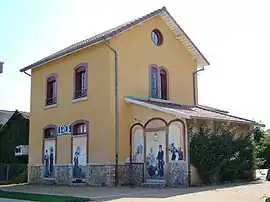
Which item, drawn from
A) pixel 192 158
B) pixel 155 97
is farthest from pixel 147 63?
pixel 192 158

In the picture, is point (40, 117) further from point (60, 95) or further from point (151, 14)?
point (151, 14)

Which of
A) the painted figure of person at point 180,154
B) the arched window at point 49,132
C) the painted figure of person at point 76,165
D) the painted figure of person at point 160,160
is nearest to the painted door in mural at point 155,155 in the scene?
the painted figure of person at point 160,160

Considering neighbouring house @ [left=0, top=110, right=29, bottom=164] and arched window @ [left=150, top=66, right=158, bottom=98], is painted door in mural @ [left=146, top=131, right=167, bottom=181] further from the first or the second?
neighbouring house @ [left=0, top=110, right=29, bottom=164]

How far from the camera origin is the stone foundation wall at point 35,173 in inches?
965

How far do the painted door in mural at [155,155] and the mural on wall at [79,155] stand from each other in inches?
136

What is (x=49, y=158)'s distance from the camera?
2398cm

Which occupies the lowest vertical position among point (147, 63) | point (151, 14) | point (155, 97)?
point (155, 97)

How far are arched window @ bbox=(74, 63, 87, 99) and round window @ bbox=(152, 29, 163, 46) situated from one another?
4082 millimetres

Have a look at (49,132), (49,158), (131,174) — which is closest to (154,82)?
(131,174)

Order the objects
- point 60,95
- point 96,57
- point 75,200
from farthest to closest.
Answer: point 60,95
point 96,57
point 75,200

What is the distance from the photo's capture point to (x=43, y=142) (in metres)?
24.6

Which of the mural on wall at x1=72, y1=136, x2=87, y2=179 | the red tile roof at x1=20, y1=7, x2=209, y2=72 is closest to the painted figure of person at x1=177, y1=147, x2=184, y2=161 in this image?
the mural on wall at x1=72, y1=136, x2=87, y2=179

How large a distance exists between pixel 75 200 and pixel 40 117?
483 inches

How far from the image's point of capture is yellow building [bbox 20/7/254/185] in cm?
1941
